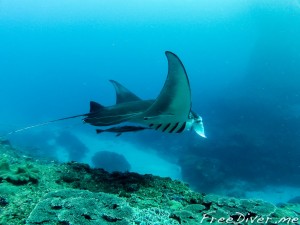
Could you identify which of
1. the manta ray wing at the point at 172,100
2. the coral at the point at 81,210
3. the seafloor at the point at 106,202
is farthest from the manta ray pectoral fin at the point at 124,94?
the coral at the point at 81,210

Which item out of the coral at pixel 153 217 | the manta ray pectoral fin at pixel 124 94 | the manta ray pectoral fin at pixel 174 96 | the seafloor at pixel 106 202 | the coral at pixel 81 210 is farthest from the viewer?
the manta ray pectoral fin at pixel 124 94

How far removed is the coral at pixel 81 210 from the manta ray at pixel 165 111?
1.18m

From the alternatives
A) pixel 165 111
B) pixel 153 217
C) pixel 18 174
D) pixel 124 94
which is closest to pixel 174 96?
pixel 165 111

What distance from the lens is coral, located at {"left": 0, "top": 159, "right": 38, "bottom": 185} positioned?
5457 millimetres

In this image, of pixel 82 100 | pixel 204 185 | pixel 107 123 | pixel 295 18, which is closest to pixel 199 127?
pixel 107 123

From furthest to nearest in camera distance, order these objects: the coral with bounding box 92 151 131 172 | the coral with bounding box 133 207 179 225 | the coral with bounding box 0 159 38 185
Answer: the coral with bounding box 92 151 131 172 < the coral with bounding box 0 159 38 185 < the coral with bounding box 133 207 179 225

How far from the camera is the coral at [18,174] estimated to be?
17.9ft

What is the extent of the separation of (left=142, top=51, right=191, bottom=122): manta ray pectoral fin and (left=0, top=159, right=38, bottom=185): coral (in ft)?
8.63

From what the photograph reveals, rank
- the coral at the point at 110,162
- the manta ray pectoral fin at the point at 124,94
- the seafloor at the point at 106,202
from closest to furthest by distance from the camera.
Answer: the seafloor at the point at 106,202 < the manta ray pectoral fin at the point at 124,94 < the coral at the point at 110,162

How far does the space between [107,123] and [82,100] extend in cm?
13333

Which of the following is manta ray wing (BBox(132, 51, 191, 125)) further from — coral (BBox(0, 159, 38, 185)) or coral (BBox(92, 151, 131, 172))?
coral (BBox(92, 151, 131, 172))

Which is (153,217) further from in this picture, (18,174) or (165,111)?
(18,174)

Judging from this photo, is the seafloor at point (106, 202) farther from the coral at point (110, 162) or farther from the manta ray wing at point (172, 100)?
the coral at point (110, 162)

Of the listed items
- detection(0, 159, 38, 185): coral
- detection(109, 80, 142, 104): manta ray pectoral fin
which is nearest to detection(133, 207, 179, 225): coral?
detection(0, 159, 38, 185): coral
